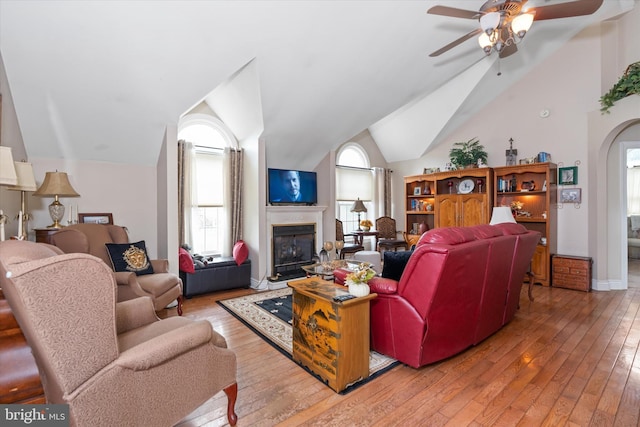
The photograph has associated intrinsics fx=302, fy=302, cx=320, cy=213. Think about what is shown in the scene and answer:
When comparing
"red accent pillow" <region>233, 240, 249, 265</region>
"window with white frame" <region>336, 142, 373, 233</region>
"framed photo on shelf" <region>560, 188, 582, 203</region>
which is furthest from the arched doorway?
"red accent pillow" <region>233, 240, 249, 265</region>

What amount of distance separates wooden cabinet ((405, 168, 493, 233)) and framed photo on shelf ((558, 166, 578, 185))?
0.99 m

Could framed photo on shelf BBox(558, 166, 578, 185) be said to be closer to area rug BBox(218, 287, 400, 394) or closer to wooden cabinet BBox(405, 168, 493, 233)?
wooden cabinet BBox(405, 168, 493, 233)

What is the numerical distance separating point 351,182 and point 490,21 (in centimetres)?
441

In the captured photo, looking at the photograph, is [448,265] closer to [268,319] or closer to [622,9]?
[268,319]

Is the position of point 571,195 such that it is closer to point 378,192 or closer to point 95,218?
point 378,192

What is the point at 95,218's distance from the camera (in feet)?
13.4

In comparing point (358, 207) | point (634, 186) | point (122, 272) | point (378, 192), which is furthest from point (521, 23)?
point (634, 186)

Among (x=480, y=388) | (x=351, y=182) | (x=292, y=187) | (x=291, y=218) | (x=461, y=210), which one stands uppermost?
(x=351, y=182)

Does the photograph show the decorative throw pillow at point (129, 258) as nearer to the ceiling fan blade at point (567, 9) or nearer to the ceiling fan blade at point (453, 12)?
the ceiling fan blade at point (453, 12)

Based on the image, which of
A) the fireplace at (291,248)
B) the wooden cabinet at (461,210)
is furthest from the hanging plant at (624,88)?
the fireplace at (291,248)

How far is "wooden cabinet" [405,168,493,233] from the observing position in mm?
5406

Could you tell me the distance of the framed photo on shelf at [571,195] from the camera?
475 centimetres

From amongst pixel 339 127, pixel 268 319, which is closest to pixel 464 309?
pixel 268 319

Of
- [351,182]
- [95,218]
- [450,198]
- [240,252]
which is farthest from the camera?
[351,182]
